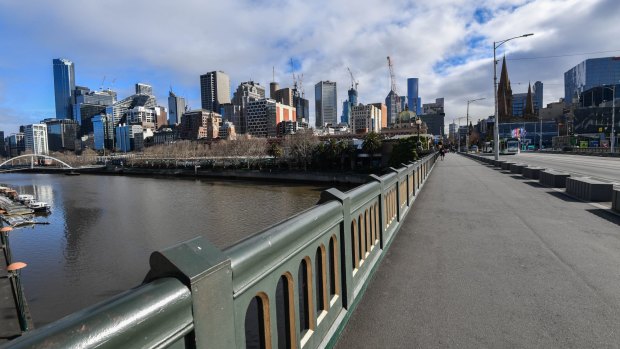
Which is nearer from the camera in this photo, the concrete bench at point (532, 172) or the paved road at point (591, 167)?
the concrete bench at point (532, 172)

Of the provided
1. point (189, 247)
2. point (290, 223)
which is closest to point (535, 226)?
point (290, 223)

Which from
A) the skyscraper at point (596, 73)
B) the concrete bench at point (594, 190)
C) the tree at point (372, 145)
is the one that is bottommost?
the concrete bench at point (594, 190)

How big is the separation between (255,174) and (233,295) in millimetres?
78909

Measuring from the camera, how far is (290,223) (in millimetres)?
2459

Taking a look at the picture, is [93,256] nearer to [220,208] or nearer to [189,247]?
[220,208]

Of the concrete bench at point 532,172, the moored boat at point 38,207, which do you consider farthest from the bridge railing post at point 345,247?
the moored boat at point 38,207

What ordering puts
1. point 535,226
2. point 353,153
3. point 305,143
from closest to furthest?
point 535,226 < point 353,153 < point 305,143

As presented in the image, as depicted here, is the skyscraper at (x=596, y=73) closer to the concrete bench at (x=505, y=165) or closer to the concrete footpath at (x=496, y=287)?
the concrete bench at (x=505, y=165)

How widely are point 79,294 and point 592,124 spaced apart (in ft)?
395

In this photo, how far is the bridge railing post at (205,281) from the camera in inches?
57.7

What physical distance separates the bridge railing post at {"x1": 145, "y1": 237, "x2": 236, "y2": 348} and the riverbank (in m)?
50.0

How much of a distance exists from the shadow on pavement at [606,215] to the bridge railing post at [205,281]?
349 inches

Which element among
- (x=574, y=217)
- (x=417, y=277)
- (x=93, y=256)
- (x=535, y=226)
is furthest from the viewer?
(x=93, y=256)

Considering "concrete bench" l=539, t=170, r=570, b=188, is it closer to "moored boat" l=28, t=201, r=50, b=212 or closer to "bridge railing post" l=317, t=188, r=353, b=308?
"bridge railing post" l=317, t=188, r=353, b=308
